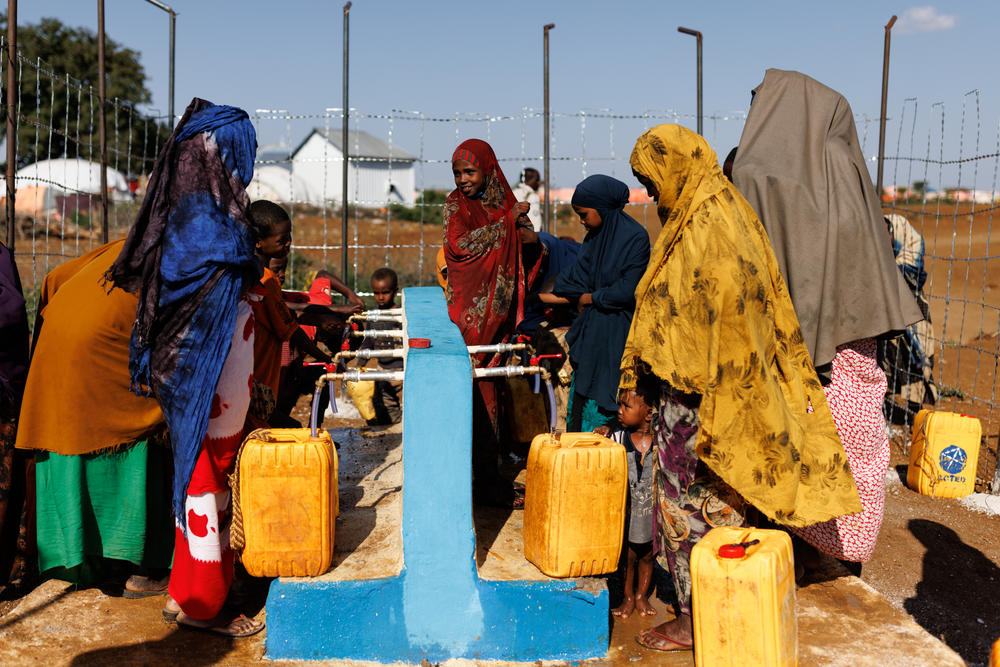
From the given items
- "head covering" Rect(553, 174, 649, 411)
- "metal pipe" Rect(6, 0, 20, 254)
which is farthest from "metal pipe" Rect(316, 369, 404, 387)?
"metal pipe" Rect(6, 0, 20, 254)

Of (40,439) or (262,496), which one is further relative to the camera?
(40,439)

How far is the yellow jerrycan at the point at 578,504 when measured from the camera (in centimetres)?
305

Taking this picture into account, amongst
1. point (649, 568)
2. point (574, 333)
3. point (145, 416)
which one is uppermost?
point (574, 333)

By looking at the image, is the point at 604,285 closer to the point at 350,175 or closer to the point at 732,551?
the point at 732,551

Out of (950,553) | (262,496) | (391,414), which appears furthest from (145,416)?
(950,553)

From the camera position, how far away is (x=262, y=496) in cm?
304

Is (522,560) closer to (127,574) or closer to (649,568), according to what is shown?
(649,568)

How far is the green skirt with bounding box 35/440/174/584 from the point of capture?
354cm

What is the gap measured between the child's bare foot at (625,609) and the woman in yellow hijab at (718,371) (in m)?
0.33

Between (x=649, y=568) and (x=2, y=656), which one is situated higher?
(x=649, y=568)

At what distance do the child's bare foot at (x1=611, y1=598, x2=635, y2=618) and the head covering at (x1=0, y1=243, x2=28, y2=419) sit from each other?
2.57 meters

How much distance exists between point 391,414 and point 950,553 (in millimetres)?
3663

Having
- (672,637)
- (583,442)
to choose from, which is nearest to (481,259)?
(583,442)

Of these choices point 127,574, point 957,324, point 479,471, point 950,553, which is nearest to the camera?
point 127,574
